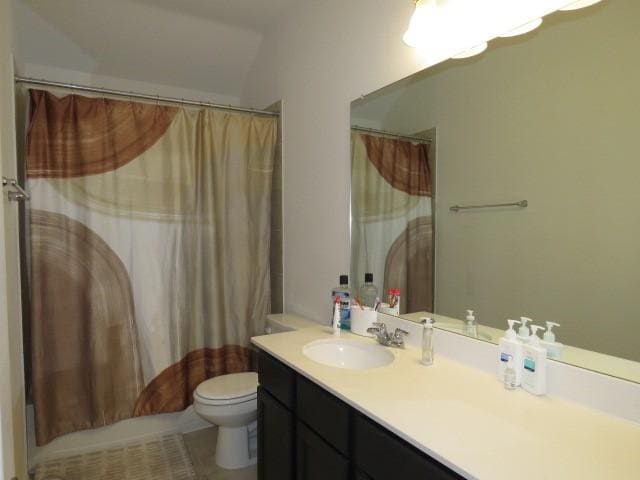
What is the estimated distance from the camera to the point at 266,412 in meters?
1.56

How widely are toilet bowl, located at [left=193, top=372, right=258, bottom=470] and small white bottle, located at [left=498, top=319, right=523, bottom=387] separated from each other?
1.35 metres

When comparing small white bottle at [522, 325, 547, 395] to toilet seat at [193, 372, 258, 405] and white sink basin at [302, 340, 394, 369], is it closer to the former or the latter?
white sink basin at [302, 340, 394, 369]

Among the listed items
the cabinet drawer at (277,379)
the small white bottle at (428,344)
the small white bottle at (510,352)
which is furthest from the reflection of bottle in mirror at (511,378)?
the cabinet drawer at (277,379)

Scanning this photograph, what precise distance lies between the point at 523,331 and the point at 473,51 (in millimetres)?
952

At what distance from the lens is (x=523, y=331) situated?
3.78 ft

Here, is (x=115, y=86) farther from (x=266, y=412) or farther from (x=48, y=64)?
(x=266, y=412)

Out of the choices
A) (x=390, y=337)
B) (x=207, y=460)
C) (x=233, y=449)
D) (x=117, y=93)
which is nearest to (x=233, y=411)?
(x=233, y=449)

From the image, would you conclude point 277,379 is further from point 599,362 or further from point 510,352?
point 599,362

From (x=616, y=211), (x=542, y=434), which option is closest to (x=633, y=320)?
(x=616, y=211)

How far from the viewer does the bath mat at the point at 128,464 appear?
2.02 m

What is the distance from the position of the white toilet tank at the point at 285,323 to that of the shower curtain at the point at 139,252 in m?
0.21

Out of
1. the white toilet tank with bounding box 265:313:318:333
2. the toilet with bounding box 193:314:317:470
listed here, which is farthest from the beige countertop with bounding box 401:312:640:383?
the toilet with bounding box 193:314:317:470

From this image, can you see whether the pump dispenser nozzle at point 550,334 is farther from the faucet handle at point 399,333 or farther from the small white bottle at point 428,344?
the faucet handle at point 399,333

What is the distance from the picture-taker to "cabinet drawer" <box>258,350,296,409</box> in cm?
139
